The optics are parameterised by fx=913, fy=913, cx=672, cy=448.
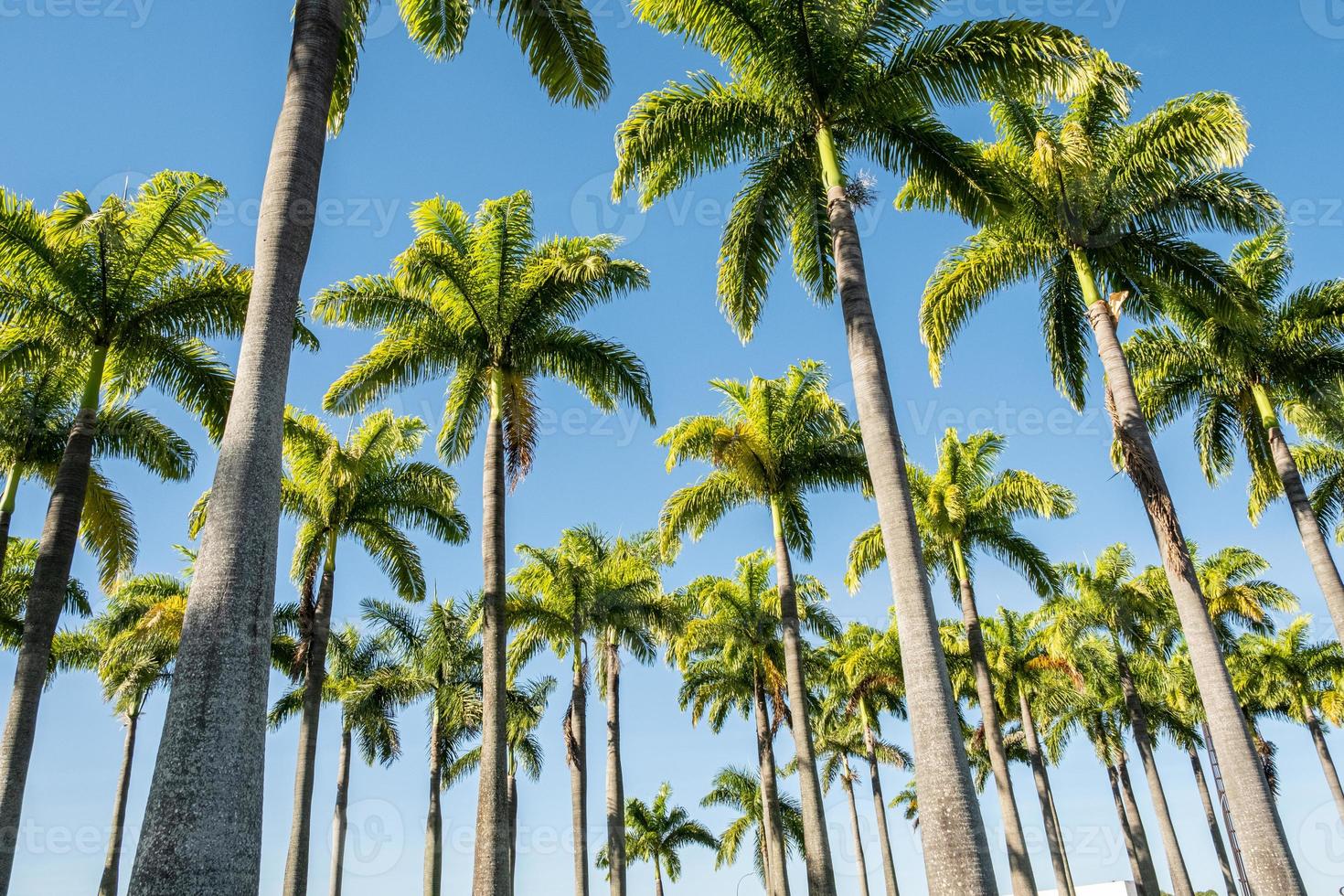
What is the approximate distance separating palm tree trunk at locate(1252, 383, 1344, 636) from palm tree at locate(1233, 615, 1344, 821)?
23.7 m

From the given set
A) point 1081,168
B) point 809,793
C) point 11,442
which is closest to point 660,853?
point 809,793

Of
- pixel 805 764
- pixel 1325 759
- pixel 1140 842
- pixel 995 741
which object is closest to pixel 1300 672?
pixel 1325 759

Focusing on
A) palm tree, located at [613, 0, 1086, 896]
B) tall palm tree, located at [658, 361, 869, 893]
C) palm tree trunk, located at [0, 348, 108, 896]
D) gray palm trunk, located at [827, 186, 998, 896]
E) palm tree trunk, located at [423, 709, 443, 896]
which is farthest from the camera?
palm tree trunk, located at [423, 709, 443, 896]

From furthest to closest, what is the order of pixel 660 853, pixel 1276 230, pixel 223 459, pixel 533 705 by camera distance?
pixel 660 853
pixel 533 705
pixel 1276 230
pixel 223 459

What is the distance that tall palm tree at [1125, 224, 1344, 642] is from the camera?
19422 millimetres

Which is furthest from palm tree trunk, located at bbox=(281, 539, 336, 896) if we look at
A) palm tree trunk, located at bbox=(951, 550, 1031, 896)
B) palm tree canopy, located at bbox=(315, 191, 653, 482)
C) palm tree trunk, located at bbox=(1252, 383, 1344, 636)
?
palm tree trunk, located at bbox=(1252, 383, 1344, 636)

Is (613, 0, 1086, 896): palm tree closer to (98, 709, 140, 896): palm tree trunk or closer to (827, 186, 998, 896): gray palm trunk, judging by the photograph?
(827, 186, 998, 896): gray palm trunk

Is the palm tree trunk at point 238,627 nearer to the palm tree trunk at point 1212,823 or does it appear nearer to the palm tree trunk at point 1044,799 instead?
the palm tree trunk at point 1044,799

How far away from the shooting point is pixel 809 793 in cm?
2155

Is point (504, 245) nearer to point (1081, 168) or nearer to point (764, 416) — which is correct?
point (764, 416)

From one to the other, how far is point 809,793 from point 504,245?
1428cm

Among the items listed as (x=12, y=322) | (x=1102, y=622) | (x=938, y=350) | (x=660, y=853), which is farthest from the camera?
(x=660, y=853)

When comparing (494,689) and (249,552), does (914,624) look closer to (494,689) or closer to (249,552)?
(249,552)

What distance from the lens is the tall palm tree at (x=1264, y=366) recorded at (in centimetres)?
1942
